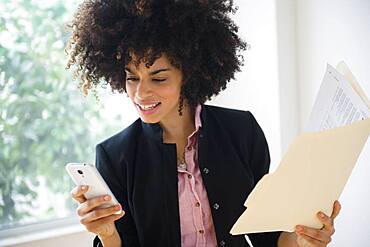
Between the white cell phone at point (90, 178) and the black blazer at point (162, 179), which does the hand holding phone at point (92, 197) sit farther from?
the black blazer at point (162, 179)

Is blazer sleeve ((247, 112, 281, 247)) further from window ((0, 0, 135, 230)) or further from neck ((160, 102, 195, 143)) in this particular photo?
window ((0, 0, 135, 230))

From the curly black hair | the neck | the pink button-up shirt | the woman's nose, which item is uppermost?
the curly black hair

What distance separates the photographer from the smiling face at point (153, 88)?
99cm

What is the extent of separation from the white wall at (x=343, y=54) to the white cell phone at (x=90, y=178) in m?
0.83

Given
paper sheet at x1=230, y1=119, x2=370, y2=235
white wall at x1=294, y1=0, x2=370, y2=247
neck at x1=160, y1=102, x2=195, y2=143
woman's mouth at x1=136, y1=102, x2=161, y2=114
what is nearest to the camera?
paper sheet at x1=230, y1=119, x2=370, y2=235

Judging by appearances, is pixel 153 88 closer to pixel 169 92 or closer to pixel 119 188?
pixel 169 92

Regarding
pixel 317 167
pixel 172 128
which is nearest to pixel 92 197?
pixel 172 128

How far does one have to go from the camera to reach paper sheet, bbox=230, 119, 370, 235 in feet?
2.58

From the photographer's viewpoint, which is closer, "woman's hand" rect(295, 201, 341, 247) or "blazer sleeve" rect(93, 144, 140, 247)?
"woman's hand" rect(295, 201, 341, 247)

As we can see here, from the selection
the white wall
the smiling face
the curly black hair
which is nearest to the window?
the curly black hair

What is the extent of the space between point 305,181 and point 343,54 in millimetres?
749

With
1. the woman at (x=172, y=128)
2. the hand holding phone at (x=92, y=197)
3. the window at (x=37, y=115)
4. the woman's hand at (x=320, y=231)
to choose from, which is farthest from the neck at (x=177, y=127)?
the window at (x=37, y=115)

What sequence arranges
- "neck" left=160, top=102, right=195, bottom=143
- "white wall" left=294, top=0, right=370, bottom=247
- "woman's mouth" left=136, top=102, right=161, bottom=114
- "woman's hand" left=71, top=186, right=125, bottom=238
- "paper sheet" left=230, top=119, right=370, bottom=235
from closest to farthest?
"paper sheet" left=230, top=119, right=370, bottom=235, "woman's hand" left=71, top=186, right=125, bottom=238, "woman's mouth" left=136, top=102, right=161, bottom=114, "neck" left=160, top=102, right=195, bottom=143, "white wall" left=294, top=0, right=370, bottom=247

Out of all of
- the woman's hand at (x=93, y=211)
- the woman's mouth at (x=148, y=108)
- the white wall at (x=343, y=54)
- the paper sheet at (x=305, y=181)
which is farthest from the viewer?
the white wall at (x=343, y=54)
